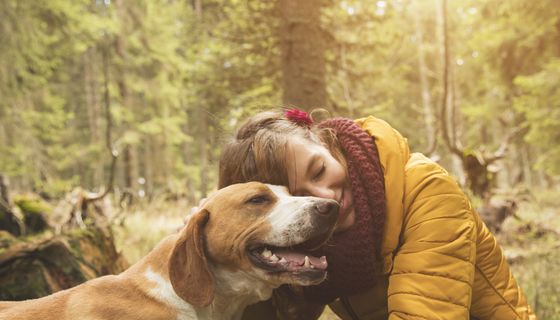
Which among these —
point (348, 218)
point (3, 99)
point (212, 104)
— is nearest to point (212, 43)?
point (212, 104)

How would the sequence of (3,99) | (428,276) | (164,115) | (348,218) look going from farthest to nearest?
(164,115) < (3,99) < (348,218) < (428,276)

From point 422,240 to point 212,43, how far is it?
25.1 feet

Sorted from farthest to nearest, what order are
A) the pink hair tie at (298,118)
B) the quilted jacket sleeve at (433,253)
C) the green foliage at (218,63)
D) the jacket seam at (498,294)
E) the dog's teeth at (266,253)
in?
1. the green foliage at (218,63)
2. the pink hair tie at (298,118)
3. the jacket seam at (498,294)
4. the dog's teeth at (266,253)
5. the quilted jacket sleeve at (433,253)

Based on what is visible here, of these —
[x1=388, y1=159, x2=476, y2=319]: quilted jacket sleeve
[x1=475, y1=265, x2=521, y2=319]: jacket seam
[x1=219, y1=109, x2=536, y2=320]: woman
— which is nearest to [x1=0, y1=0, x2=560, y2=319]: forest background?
[x1=219, y1=109, x2=536, y2=320]: woman

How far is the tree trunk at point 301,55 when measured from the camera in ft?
17.2

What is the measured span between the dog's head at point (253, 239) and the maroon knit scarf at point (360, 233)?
0.45ft

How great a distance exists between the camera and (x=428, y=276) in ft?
7.90

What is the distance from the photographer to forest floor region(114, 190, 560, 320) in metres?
4.42

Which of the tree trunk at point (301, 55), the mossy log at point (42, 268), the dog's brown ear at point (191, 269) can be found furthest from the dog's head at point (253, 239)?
the tree trunk at point (301, 55)

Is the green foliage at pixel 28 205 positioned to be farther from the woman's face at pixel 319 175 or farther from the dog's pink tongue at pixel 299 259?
the dog's pink tongue at pixel 299 259

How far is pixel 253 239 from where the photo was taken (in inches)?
102

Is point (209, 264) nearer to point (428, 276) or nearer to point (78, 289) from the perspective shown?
point (78, 289)

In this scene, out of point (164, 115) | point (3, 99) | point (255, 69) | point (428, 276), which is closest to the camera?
point (428, 276)

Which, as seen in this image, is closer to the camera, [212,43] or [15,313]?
[15,313]
